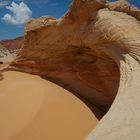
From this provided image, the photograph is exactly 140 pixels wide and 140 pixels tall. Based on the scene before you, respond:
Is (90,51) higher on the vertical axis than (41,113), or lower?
higher

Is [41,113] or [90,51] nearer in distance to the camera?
[41,113]

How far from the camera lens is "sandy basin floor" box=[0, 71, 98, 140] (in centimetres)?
403

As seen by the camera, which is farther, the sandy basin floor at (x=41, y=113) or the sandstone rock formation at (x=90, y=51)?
the sandy basin floor at (x=41, y=113)

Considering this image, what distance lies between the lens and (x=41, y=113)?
14.4 ft

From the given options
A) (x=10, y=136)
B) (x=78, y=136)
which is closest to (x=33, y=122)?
(x=10, y=136)

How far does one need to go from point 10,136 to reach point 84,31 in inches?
85.9

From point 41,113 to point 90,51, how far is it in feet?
5.10

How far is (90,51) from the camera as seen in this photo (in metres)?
5.32

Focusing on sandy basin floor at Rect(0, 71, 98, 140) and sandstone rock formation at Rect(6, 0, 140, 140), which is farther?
sandy basin floor at Rect(0, 71, 98, 140)

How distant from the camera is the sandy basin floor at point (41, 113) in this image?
403cm

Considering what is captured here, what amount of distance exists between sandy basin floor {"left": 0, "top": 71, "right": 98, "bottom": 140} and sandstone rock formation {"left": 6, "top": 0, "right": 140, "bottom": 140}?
403mm

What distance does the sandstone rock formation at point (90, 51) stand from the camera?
12.8 ft

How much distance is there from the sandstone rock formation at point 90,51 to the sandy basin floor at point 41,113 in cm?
40

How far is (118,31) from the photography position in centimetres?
426
